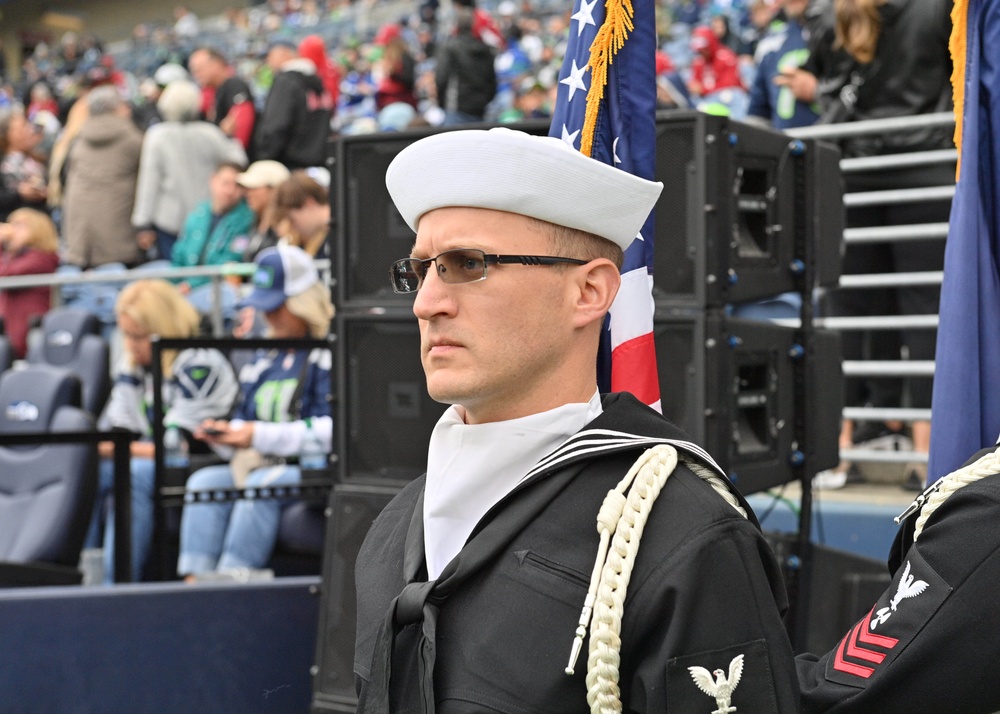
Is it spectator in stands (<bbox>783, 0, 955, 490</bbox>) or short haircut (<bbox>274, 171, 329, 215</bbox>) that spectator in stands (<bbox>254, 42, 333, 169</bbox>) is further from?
spectator in stands (<bbox>783, 0, 955, 490</bbox>)

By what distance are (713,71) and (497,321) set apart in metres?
9.49

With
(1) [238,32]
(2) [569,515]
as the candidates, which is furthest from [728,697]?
(1) [238,32]

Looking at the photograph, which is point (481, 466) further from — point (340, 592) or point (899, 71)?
point (899, 71)

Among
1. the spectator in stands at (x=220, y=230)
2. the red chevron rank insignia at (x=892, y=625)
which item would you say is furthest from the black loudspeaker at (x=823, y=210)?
the spectator in stands at (x=220, y=230)

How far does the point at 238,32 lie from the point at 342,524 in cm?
2159

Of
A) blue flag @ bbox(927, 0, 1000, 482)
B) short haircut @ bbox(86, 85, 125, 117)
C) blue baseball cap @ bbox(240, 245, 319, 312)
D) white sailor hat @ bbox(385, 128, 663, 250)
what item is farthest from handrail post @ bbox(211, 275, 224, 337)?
white sailor hat @ bbox(385, 128, 663, 250)

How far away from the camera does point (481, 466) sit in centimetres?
158

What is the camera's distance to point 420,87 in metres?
14.5

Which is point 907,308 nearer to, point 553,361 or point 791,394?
point 791,394

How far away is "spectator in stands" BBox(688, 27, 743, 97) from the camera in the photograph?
10.4 metres

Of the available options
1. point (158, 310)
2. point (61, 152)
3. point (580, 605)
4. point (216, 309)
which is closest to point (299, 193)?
point (158, 310)

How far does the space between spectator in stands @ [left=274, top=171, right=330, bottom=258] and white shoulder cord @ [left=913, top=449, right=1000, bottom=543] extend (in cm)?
415

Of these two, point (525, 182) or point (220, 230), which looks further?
point (220, 230)

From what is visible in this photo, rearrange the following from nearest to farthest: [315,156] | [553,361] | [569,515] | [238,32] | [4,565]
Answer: [569,515] < [553,361] < [4,565] < [315,156] < [238,32]
